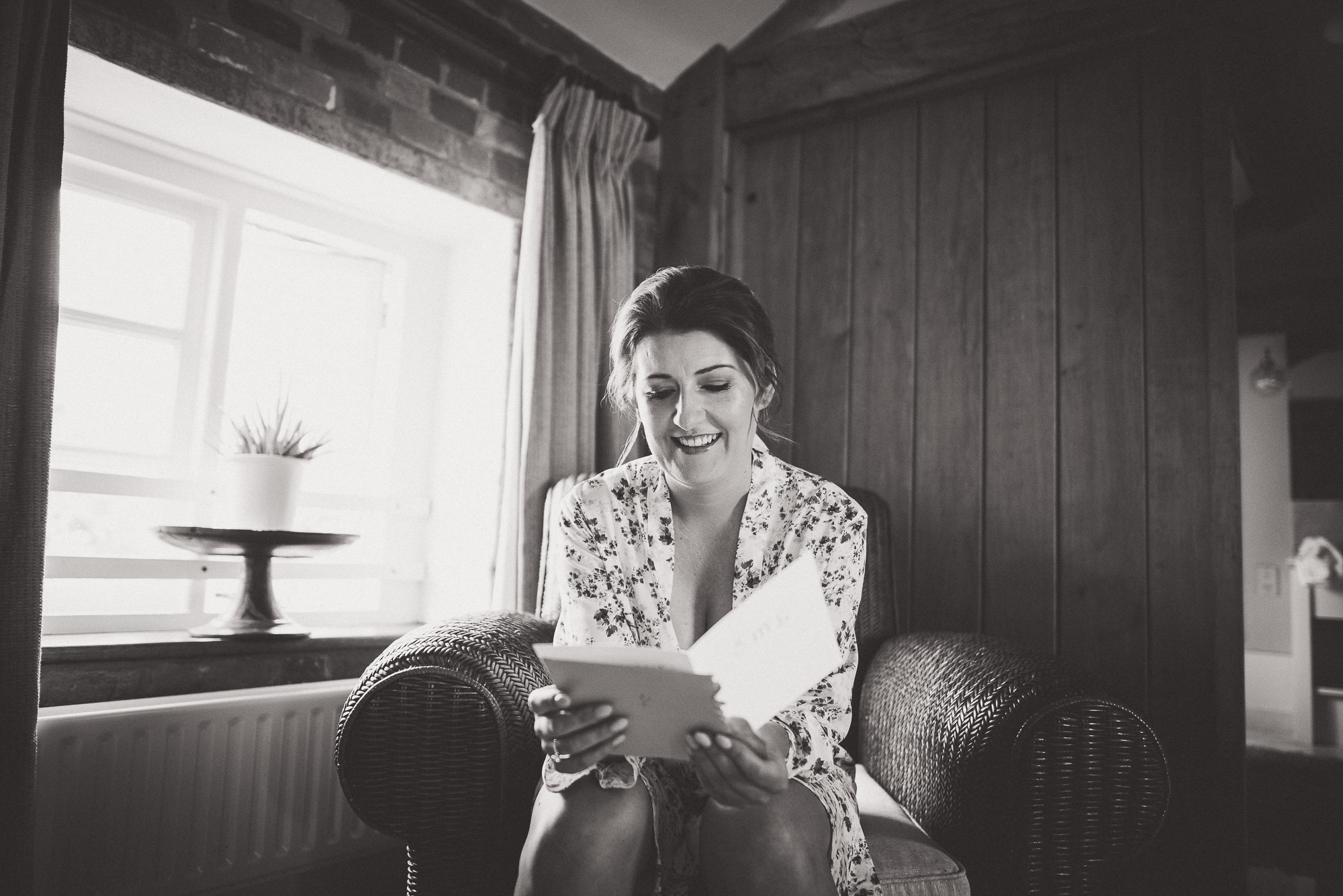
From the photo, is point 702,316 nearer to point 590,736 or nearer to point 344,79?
point 590,736

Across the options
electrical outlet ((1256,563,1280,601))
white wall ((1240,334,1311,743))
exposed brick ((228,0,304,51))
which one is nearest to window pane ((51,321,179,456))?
exposed brick ((228,0,304,51))

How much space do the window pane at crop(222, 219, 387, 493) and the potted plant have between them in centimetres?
27

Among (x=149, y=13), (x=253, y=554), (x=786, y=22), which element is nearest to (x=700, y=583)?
(x=253, y=554)

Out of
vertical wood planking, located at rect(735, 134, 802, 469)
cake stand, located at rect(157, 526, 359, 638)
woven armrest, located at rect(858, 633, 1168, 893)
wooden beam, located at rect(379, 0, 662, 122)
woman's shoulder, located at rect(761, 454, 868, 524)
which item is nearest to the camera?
woven armrest, located at rect(858, 633, 1168, 893)

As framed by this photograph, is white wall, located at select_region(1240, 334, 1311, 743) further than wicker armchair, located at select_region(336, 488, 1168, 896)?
Yes

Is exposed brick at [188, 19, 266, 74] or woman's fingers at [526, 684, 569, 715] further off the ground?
exposed brick at [188, 19, 266, 74]

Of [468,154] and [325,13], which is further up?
[325,13]

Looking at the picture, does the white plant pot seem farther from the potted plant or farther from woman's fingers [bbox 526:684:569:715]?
woman's fingers [bbox 526:684:569:715]

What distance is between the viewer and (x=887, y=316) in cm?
211

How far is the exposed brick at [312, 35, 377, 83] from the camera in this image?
1.77 metres

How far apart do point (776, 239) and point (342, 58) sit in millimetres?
1119

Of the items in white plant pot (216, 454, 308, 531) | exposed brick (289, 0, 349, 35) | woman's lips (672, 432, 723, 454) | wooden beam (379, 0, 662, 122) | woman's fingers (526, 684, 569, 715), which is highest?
wooden beam (379, 0, 662, 122)

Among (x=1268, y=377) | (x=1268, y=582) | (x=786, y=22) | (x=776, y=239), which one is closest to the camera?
(x=776, y=239)

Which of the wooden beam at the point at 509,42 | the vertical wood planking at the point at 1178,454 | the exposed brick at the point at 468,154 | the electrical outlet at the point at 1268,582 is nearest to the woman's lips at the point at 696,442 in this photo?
the vertical wood planking at the point at 1178,454
